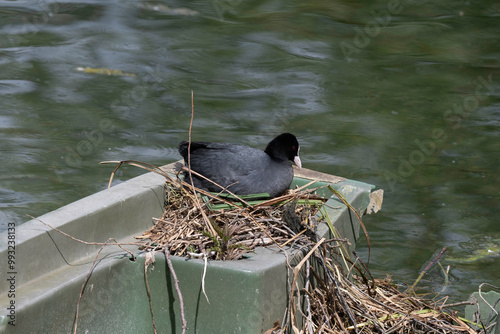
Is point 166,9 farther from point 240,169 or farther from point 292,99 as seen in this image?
point 240,169

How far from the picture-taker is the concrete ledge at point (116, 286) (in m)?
2.76

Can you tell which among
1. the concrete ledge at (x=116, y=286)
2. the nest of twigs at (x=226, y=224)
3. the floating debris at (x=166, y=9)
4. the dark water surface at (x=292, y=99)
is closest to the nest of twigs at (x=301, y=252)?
the nest of twigs at (x=226, y=224)

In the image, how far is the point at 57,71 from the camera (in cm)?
861

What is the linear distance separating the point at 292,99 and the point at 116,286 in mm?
5369

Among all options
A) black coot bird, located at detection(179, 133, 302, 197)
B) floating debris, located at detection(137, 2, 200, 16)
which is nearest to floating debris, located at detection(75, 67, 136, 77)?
floating debris, located at detection(137, 2, 200, 16)

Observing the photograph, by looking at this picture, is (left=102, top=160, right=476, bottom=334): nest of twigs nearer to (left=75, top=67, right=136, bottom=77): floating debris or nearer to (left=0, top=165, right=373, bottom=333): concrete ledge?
(left=0, top=165, right=373, bottom=333): concrete ledge

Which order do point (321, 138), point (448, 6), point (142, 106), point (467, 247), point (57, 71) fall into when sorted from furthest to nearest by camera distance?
point (448, 6)
point (57, 71)
point (142, 106)
point (321, 138)
point (467, 247)

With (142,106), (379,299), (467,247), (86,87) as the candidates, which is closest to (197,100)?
(142,106)

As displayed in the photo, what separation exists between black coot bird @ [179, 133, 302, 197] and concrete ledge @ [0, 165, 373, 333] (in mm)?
778

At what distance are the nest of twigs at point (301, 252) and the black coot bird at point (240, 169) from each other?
0.16 metres

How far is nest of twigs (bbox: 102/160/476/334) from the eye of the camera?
3.12m

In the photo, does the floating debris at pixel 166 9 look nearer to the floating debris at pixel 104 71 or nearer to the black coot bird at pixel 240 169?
the floating debris at pixel 104 71

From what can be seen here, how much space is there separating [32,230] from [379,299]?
1763 millimetres

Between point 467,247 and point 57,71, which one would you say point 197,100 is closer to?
point 57,71
